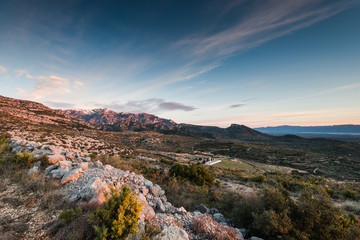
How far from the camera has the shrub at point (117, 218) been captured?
3207 millimetres

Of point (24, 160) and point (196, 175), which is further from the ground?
point (24, 160)

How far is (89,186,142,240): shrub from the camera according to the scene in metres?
3.21

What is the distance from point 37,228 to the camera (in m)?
3.68

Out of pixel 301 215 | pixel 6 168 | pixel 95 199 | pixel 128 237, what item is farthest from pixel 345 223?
pixel 6 168

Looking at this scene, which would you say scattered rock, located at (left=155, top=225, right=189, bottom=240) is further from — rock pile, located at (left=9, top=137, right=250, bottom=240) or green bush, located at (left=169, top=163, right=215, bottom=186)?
green bush, located at (left=169, top=163, right=215, bottom=186)

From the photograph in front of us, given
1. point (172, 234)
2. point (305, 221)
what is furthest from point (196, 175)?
point (172, 234)

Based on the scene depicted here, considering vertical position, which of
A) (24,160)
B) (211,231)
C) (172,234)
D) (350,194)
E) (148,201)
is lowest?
(350,194)

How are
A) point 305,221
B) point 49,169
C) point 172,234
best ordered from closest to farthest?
1. point 172,234
2. point 305,221
3. point 49,169

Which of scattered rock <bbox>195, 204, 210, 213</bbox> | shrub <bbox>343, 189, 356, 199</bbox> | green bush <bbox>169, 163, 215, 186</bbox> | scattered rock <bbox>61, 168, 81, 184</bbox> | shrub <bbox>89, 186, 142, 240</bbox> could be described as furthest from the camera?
green bush <bbox>169, 163, 215, 186</bbox>

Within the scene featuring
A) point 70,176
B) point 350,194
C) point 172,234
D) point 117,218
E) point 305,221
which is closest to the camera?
point 117,218

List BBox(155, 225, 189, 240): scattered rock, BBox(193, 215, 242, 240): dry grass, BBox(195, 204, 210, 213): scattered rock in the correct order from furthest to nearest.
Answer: BBox(195, 204, 210, 213): scattered rock < BBox(193, 215, 242, 240): dry grass < BBox(155, 225, 189, 240): scattered rock

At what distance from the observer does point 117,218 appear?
3.57 meters

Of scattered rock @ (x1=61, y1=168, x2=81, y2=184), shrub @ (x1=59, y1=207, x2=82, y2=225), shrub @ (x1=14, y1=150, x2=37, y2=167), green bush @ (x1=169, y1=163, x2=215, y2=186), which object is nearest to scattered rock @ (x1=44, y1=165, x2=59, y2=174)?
shrub @ (x1=14, y1=150, x2=37, y2=167)

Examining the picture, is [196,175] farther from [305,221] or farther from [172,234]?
[172,234]
